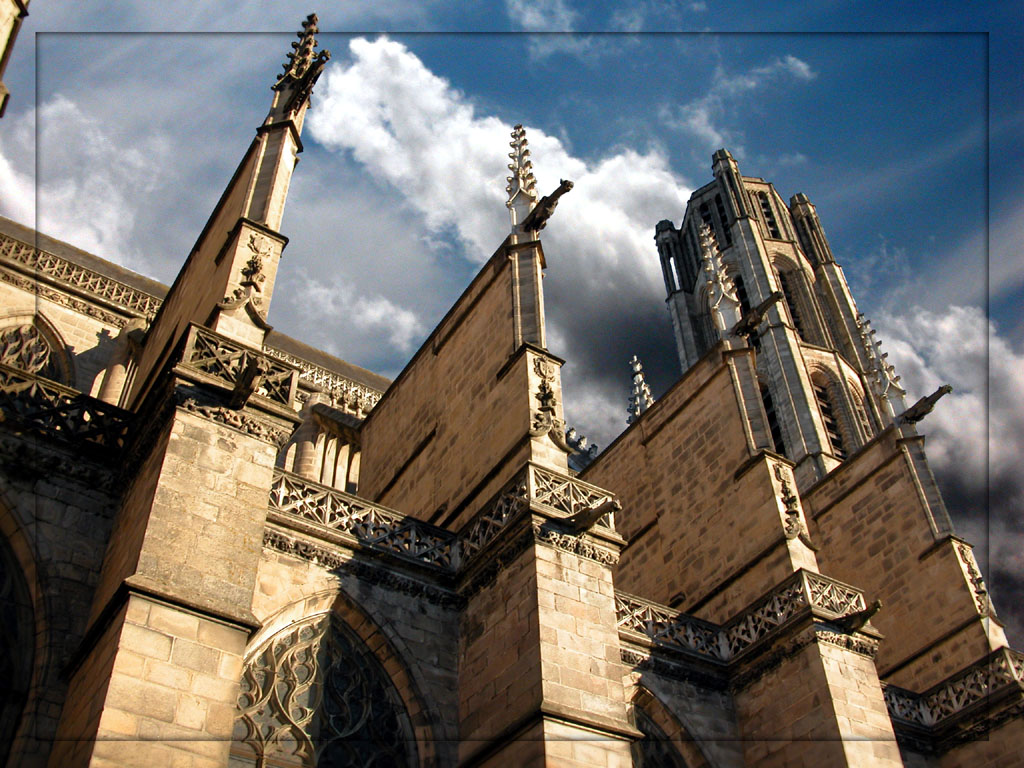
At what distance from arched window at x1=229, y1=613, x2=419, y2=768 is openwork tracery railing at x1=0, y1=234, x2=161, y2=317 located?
31.1 feet

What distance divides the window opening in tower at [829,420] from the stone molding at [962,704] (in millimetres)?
18687

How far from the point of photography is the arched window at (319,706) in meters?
7.91

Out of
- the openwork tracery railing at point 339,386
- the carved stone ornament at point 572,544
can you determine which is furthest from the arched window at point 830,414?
the carved stone ornament at point 572,544

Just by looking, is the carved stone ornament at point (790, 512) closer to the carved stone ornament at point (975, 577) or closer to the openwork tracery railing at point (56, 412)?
the carved stone ornament at point (975, 577)

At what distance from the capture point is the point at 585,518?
9.31 metres

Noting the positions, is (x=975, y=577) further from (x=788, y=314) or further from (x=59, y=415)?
(x=788, y=314)

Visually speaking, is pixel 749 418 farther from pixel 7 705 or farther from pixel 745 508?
pixel 7 705

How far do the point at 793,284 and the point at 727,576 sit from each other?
31.0m

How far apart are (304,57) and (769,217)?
36.5 meters

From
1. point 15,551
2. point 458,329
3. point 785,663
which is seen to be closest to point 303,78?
point 458,329

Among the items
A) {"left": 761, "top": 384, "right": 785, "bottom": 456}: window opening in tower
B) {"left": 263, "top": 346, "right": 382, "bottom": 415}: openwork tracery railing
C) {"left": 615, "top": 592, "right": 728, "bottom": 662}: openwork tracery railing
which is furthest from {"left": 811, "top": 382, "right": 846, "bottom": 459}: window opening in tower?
{"left": 615, "top": 592, "right": 728, "bottom": 662}: openwork tracery railing

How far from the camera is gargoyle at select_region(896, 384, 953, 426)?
58.3 feet

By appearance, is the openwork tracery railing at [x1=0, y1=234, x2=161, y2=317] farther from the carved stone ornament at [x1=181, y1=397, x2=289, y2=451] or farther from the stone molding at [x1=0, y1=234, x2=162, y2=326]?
the carved stone ornament at [x1=181, y1=397, x2=289, y2=451]

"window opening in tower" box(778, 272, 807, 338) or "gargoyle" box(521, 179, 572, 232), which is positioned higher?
"window opening in tower" box(778, 272, 807, 338)
